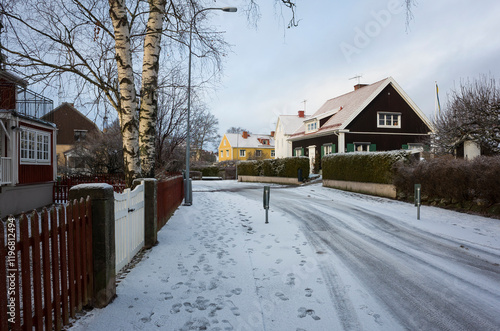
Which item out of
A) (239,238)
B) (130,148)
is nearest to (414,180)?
(239,238)

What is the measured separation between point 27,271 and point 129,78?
573 cm

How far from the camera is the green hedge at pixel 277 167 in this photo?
26.5 m

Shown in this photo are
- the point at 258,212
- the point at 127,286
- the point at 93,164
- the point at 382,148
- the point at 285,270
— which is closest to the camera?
the point at 127,286

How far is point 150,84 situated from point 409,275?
677cm

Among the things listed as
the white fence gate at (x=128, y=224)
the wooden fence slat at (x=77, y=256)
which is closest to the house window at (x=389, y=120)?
the white fence gate at (x=128, y=224)

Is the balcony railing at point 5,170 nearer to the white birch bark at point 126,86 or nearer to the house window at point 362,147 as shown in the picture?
the white birch bark at point 126,86

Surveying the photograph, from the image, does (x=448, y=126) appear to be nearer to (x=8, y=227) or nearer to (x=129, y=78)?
(x=129, y=78)

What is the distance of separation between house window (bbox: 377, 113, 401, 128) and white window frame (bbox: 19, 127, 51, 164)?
25.6m

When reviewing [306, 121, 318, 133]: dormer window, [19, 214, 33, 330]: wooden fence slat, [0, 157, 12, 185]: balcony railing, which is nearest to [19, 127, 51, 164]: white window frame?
[0, 157, 12, 185]: balcony railing

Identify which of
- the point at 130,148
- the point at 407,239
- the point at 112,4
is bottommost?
the point at 407,239

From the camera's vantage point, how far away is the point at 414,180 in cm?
1396

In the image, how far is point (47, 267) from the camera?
114 inches

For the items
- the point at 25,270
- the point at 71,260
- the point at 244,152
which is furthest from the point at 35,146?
the point at 244,152

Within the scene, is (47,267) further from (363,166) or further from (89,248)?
(363,166)
